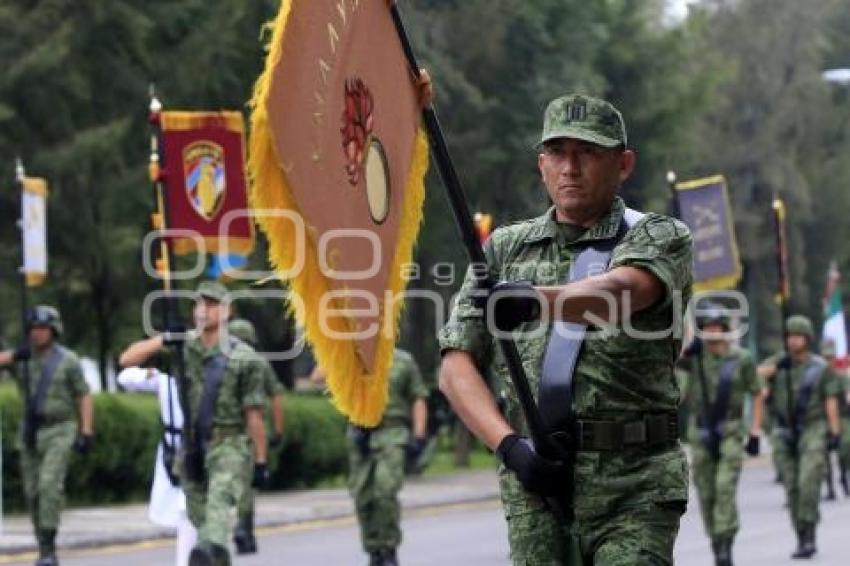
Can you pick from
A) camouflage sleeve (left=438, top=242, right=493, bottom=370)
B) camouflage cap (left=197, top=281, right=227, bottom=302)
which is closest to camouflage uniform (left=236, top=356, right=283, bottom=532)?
camouflage cap (left=197, top=281, right=227, bottom=302)

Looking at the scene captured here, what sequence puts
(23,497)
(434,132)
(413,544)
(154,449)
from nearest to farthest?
(434,132) → (413,544) → (23,497) → (154,449)

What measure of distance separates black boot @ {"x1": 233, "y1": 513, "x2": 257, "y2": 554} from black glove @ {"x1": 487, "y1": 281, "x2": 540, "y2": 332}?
11997 mm

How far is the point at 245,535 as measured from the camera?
1731 centimetres

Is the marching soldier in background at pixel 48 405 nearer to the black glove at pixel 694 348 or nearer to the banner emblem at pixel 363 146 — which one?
the black glove at pixel 694 348

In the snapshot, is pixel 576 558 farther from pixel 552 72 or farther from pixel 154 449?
pixel 552 72

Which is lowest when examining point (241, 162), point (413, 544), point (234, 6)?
point (413, 544)

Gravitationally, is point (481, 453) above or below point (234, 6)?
below

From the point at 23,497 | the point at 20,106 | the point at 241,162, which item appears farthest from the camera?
the point at 20,106

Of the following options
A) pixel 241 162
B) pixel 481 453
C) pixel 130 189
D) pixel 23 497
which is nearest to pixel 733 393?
pixel 241 162

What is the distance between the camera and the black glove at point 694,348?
16141 mm

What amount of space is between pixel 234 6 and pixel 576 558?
24.2 metres

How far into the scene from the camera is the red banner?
14.8 metres

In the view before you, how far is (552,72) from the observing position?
32.9m

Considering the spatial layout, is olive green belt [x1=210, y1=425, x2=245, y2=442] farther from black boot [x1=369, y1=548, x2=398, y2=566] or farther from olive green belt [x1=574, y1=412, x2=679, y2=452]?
olive green belt [x1=574, y1=412, x2=679, y2=452]
